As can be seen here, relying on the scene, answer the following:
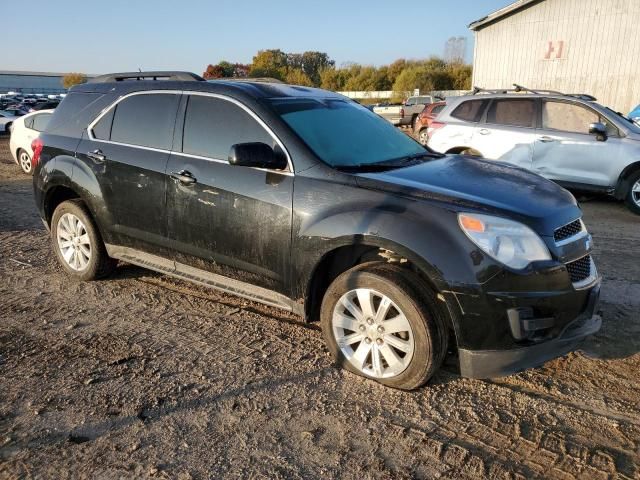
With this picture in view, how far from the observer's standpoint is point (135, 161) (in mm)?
4418

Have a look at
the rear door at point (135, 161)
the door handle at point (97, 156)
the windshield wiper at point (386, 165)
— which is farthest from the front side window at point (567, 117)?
the door handle at point (97, 156)

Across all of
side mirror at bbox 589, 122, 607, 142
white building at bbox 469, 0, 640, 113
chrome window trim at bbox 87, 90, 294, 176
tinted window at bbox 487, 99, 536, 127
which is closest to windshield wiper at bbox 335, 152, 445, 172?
chrome window trim at bbox 87, 90, 294, 176

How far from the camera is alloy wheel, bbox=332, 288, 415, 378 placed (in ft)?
10.4

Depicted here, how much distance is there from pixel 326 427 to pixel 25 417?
5.58 ft

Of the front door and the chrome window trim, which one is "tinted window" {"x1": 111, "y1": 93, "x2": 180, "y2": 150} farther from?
the front door

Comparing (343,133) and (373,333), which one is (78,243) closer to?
(343,133)

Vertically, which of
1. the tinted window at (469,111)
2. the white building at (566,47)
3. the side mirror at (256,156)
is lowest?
the side mirror at (256,156)

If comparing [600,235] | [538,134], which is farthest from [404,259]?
[538,134]

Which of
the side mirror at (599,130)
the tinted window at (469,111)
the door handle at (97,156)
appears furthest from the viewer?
the tinted window at (469,111)

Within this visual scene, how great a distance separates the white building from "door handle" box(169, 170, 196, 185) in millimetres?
22024

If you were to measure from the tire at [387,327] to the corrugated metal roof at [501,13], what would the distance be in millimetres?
22708

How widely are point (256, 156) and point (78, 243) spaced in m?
2.49

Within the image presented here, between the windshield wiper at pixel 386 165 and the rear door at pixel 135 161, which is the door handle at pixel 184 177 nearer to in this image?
the rear door at pixel 135 161

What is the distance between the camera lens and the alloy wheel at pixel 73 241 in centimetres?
503
